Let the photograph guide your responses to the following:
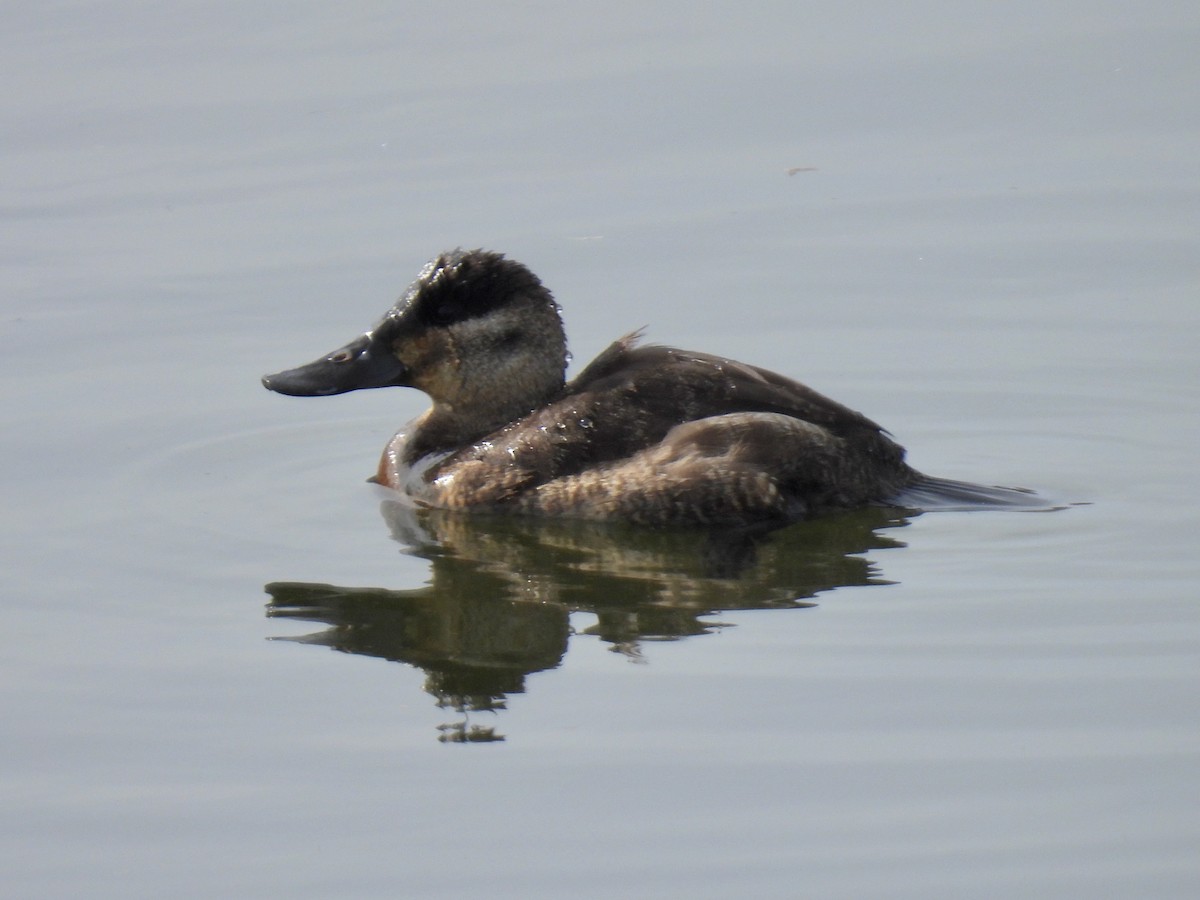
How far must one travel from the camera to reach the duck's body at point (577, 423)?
779cm

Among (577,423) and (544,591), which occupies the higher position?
(577,423)

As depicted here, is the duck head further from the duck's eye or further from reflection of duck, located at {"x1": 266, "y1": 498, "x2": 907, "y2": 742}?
reflection of duck, located at {"x1": 266, "y1": 498, "x2": 907, "y2": 742}

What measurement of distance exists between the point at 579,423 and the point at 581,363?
158 centimetres

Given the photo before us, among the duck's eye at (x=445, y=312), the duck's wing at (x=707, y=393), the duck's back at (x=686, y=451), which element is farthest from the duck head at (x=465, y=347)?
the duck's wing at (x=707, y=393)

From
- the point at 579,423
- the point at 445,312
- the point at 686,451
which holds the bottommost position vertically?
the point at 686,451

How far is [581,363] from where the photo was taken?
31.4 feet

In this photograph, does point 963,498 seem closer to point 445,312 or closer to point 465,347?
point 465,347

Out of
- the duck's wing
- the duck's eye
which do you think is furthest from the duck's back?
the duck's eye

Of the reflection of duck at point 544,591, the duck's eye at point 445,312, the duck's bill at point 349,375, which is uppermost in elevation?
the duck's eye at point 445,312

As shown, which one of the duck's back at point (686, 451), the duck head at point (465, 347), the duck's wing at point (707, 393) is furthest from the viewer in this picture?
the duck head at point (465, 347)

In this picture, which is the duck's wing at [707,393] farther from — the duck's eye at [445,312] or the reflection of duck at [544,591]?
the duck's eye at [445,312]

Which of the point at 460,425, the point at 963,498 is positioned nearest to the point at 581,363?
the point at 460,425

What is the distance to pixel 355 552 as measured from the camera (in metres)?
7.79

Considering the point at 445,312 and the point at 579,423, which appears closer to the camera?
the point at 579,423
